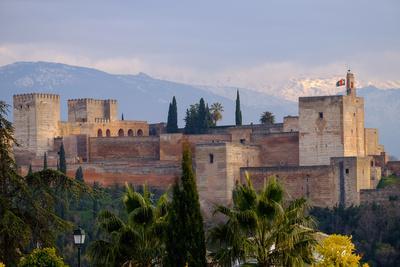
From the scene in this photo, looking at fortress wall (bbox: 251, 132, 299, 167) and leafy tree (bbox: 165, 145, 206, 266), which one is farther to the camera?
fortress wall (bbox: 251, 132, 299, 167)

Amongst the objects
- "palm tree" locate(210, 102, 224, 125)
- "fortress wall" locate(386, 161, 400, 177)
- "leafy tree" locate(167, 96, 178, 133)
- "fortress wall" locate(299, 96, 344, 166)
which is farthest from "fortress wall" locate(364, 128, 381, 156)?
"palm tree" locate(210, 102, 224, 125)

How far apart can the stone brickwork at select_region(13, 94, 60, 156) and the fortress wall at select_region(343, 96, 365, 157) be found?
1842 cm

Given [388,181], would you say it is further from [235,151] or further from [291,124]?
[235,151]

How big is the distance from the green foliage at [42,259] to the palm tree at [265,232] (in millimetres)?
3717

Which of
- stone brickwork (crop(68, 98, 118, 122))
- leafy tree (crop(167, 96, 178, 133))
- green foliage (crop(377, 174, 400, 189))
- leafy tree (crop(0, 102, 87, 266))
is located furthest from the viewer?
stone brickwork (crop(68, 98, 118, 122))

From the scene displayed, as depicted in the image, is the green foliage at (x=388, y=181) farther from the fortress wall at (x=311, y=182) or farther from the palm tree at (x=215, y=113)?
the palm tree at (x=215, y=113)

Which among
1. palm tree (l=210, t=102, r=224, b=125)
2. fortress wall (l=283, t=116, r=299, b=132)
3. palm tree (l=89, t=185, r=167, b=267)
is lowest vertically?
palm tree (l=89, t=185, r=167, b=267)

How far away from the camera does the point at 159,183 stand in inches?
2562

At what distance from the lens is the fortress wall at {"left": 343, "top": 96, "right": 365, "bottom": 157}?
6069 cm

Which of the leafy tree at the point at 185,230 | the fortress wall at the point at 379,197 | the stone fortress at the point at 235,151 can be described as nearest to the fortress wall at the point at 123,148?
the stone fortress at the point at 235,151

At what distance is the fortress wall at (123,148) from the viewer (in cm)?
6869

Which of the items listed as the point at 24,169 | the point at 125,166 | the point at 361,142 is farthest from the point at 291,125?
the point at 24,169

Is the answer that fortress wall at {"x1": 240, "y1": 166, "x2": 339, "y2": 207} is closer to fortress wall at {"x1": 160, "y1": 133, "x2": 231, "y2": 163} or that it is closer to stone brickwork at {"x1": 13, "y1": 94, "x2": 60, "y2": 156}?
fortress wall at {"x1": 160, "y1": 133, "x2": 231, "y2": 163}

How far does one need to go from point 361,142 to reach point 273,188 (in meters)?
42.5
